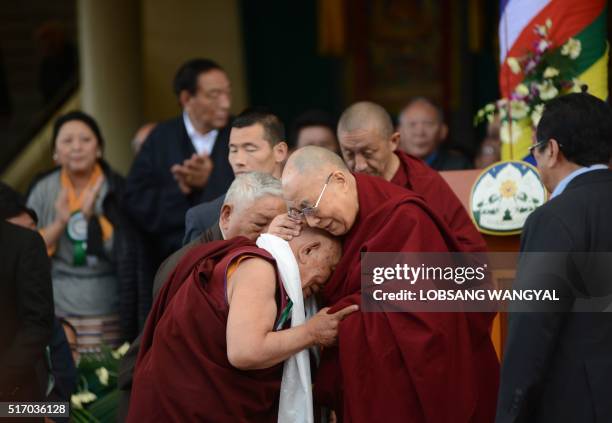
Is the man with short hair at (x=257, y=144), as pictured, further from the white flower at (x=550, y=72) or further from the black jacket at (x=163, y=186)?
the white flower at (x=550, y=72)

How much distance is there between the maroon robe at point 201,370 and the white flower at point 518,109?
1.95 meters

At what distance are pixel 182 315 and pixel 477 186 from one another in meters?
1.86

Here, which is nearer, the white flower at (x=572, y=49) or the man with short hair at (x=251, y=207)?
the man with short hair at (x=251, y=207)

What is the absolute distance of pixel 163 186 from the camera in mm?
6652

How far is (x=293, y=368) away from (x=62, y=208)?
294 cm

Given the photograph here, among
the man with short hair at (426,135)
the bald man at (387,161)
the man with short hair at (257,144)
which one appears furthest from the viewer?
the man with short hair at (426,135)

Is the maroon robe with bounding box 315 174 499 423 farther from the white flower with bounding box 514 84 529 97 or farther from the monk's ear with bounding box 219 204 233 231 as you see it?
the white flower with bounding box 514 84 529 97

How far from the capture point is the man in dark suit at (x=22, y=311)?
205 inches

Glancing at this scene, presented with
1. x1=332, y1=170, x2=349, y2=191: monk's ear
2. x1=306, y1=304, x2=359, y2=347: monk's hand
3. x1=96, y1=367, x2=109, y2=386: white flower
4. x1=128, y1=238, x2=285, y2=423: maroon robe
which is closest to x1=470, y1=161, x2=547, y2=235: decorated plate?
x1=332, y1=170, x2=349, y2=191: monk's ear

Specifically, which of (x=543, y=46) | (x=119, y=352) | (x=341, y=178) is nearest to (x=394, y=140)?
(x=543, y=46)

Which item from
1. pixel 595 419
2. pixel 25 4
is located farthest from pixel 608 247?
pixel 25 4

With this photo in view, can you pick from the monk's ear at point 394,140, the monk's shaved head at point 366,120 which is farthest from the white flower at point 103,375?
the monk's ear at point 394,140

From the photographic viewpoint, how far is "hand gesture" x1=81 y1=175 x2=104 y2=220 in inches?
267

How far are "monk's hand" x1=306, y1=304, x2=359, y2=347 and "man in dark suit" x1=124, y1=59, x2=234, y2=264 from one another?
2.39 metres
